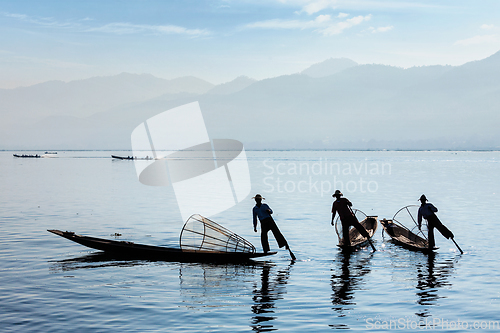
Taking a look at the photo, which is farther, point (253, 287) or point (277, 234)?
point (277, 234)

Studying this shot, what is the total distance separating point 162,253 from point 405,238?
13413 millimetres

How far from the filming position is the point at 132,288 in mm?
16234

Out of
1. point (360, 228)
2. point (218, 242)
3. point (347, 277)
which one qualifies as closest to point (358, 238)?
point (360, 228)

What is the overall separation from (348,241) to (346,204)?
2.04 meters

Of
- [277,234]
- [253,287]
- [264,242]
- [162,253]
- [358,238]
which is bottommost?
[253,287]

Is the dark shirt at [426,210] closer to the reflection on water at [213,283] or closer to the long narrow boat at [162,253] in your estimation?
the long narrow boat at [162,253]

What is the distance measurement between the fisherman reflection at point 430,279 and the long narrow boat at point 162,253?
243 inches

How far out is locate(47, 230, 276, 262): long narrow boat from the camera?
66.1 ft

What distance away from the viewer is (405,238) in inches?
1004

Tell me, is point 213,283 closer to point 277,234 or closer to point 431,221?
point 277,234

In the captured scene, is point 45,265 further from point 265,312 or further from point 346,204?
point 346,204

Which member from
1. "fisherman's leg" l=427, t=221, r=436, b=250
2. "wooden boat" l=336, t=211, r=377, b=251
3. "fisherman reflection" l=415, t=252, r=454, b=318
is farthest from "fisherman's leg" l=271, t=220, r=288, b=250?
"fisherman's leg" l=427, t=221, r=436, b=250

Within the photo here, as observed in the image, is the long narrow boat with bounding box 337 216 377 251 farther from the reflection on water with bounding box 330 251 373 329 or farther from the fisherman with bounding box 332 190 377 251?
the fisherman with bounding box 332 190 377 251

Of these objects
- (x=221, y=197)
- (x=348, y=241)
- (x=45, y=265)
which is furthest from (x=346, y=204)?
(x=221, y=197)
